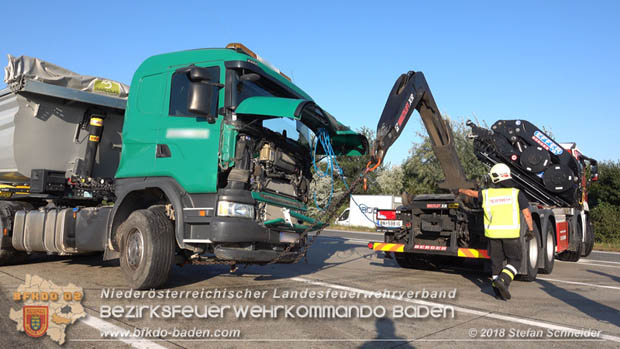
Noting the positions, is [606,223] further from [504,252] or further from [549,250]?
[504,252]

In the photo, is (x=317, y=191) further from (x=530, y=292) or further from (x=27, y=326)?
(x=27, y=326)

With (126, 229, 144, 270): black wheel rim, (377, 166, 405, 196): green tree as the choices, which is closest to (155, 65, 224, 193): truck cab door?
(126, 229, 144, 270): black wheel rim

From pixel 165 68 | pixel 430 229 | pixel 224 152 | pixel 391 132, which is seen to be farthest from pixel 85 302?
pixel 430 229

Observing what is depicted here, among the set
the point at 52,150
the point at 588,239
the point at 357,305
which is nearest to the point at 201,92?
the point at 357,305

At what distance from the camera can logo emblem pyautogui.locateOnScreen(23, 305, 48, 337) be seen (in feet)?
13.6

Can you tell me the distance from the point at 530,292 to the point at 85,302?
5.85 meters

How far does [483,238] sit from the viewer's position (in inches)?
294

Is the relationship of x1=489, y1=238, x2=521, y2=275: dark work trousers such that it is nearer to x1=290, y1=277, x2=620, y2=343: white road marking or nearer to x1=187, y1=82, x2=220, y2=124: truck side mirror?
x1=290, y1=277, x2=620, y2=343: white road marking

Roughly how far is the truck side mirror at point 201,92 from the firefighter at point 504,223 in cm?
393

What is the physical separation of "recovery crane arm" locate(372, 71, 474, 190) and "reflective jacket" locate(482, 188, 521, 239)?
161cm

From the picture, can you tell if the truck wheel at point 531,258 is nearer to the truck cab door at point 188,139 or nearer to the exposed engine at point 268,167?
the exposed engine at point 268,167

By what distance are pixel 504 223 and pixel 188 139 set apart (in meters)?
4.28

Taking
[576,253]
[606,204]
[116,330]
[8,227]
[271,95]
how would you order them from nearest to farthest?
[116,330] < [271,95] < [8,227] < [576,253] < [606,204]

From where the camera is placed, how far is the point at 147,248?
561cm
